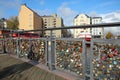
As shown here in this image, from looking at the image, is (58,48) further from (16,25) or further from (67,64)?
(16,25)

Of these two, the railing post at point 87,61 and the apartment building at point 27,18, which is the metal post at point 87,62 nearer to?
the railing post at point 87,61

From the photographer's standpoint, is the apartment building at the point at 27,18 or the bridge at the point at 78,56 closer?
the bridge at the point at 78,56

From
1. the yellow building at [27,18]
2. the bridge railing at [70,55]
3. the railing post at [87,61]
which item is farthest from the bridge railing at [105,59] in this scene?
the yellow building at [27,18]

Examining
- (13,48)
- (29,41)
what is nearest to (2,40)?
(13,48)

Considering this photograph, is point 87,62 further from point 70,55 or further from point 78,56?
point 70,55

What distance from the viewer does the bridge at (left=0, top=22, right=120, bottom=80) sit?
3.63 m

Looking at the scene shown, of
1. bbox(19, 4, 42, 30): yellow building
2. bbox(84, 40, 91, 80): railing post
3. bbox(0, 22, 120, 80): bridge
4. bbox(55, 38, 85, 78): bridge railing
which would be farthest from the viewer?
bbox(19, 4, 42, 30): yellow building

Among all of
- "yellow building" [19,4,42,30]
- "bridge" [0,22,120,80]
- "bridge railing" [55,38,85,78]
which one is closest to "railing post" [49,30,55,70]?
"bridge" [0,22,120,80]

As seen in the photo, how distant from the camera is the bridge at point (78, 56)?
11.9ft

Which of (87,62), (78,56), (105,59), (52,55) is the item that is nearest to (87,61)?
(87,62)

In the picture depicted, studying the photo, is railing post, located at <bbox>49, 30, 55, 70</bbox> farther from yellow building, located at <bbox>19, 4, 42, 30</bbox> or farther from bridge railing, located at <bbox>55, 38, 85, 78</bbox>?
yellow building, located at <bbox>19, 4, 42, 30</bbox>

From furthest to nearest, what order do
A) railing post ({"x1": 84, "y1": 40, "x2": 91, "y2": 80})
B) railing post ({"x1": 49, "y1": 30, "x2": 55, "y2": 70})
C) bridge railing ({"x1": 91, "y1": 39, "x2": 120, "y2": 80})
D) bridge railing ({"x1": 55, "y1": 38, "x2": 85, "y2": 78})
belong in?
railing post ({"x1": 49, "y1": 30, "x2": 55, "y2": 70}), bridge railing ({"x1": 55, "y1": 38, "x2": 85, "y2": 78}), railing post ({"x1": 84, "y1": 40, "x2": 91, "y2": 80}), bridge railing ({"x1": 91, "y1": 39, "x2": 120, "y2": 80})

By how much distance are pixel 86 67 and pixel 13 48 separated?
6037mm

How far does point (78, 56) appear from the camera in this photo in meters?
4.65
